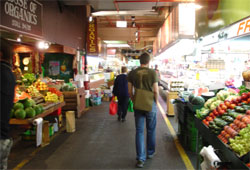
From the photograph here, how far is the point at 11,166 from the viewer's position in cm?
420

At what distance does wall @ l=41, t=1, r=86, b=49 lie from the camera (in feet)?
22.4

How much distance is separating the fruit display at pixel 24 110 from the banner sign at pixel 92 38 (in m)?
6.04

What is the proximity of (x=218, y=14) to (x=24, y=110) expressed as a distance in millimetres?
5039

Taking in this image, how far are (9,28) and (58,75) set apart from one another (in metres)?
4.74

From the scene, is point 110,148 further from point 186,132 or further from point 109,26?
point 109,26

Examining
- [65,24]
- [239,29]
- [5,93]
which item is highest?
[65,24]

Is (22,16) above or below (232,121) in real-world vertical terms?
above

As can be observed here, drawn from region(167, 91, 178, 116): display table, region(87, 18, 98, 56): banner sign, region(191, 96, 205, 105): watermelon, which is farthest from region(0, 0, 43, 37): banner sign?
region(167, 91, 178, 116): display table

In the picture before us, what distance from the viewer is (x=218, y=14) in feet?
18.8

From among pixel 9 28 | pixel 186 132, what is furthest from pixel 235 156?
pixel 9 28

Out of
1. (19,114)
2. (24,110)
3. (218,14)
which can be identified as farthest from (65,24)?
(218,14)

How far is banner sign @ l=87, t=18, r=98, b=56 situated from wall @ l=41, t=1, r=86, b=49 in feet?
0.92

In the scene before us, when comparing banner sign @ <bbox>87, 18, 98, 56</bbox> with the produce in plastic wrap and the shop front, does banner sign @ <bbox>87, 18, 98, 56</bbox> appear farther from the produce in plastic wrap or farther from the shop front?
the produce in plastic wrap

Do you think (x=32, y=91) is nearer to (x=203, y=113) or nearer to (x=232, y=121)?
(x=203, y=113)
